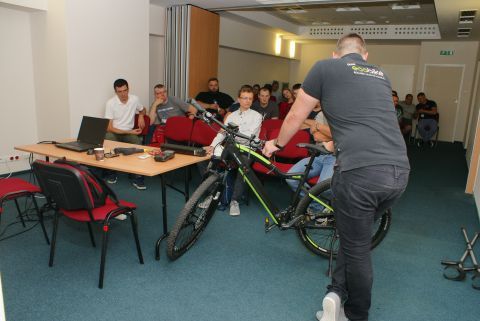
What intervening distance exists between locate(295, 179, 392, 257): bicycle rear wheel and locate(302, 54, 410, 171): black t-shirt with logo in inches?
35.7

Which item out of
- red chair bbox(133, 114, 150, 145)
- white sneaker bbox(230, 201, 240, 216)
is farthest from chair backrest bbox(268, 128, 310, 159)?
red chair bbox(133, 114, 150, 145)

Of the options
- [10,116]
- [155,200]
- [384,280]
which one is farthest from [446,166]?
[10,116]

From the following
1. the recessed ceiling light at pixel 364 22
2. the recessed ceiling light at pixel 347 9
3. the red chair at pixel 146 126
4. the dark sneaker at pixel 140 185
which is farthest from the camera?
the recessed ceiling light at pixel 364 22

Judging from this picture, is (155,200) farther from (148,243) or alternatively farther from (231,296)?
(231,296)

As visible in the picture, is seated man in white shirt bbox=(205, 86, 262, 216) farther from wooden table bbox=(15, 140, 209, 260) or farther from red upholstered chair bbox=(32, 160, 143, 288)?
red upholstered chair bbox=(32, 160, 143, 288)

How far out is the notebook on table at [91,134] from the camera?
10.6 ft

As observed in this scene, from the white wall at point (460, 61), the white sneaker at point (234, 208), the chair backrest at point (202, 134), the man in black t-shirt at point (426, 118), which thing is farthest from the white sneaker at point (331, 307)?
the white wall at point (460, 61)

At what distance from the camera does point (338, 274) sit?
81.0 inches

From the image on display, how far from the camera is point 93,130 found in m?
3.31

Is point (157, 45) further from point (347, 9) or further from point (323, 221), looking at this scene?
point (323, 221)

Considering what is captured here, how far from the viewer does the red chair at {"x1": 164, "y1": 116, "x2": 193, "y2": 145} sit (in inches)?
180

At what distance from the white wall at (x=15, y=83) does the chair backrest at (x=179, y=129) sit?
1.81 m

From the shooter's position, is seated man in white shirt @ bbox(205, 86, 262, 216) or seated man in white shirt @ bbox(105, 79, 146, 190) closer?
seated man in white shirt @ bbox(205, 86, 262, 216)

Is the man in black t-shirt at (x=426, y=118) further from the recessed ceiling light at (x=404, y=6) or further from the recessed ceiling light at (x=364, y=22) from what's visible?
the recessed ceiling light at (x=404, y=6)
